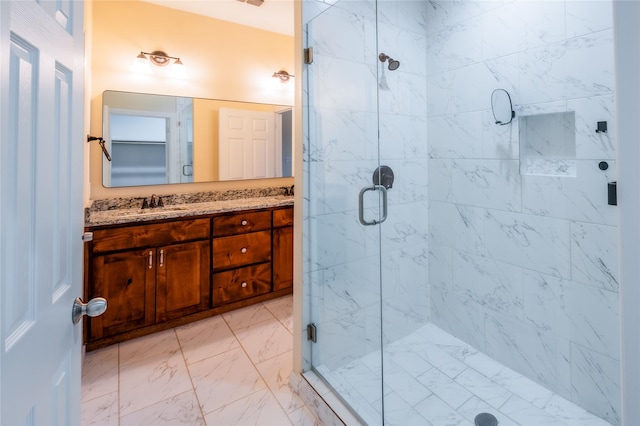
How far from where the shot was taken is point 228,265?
268cm

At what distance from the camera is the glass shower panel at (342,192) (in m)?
1.82

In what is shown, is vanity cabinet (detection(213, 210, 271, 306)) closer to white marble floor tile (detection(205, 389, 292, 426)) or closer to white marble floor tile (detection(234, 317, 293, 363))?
white marble floor tile (detection(234, 317, 293, 363))

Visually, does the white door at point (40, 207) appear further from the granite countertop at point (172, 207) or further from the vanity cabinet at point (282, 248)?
the vanity cabinet at point (282, 248)

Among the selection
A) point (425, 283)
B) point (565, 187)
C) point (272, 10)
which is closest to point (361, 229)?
point (425, 283)

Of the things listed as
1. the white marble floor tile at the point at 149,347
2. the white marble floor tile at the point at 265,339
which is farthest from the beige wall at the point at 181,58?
the white marble floor tile at the point at 265,339

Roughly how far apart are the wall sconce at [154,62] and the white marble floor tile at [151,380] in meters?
2.25

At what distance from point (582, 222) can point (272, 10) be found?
9.18 feet

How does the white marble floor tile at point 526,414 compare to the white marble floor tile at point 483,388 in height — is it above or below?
below

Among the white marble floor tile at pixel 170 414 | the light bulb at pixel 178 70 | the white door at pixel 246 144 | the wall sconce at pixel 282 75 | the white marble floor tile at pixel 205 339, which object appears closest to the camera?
the white marble floor tile at pixel 170 414

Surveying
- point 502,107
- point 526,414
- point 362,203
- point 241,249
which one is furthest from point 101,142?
point 526,414

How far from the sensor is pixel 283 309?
9.32 feet

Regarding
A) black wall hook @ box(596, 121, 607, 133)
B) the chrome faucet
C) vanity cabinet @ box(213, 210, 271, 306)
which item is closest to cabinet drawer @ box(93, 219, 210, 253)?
vanity cabinet @ box(213, 210, 271, 306)

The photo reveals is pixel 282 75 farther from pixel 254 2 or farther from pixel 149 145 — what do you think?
pixel 149 145

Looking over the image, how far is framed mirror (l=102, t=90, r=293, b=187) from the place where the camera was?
8.87 feet
